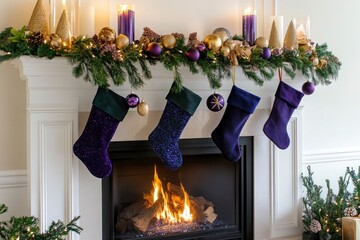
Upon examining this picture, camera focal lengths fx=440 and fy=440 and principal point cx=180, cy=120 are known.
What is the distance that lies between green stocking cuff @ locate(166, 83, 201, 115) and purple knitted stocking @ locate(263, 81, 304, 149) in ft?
1.61

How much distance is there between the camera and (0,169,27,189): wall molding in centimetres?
207

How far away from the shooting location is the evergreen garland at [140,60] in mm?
1898

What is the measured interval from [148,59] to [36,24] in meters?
0.52

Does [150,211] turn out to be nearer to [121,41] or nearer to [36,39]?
[121,41]

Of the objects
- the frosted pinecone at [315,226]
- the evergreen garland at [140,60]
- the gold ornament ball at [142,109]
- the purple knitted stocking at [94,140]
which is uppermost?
the evergreen garland at [140,60]

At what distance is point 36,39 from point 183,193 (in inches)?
47.4

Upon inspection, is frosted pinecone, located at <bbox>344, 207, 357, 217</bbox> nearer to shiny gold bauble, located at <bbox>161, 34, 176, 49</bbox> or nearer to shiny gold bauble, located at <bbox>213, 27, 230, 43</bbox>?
shiny gold bauble, located at <bbox>213, 27, 230, 43</bbox>

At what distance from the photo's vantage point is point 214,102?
2.23m

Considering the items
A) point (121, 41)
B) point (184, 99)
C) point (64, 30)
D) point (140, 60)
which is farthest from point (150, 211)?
point (64, 30)

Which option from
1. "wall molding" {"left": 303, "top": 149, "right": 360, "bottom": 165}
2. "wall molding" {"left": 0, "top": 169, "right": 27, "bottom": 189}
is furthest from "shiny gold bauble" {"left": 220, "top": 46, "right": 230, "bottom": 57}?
"wall molding" {"left": 0, "top": 169, "right": 27, "bottom": 189}

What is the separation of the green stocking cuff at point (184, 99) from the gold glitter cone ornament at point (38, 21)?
64 centimetres

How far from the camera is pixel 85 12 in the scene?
6.82 feet

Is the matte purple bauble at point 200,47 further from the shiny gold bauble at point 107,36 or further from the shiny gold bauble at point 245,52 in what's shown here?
the shiny gold bauble at point 107,36

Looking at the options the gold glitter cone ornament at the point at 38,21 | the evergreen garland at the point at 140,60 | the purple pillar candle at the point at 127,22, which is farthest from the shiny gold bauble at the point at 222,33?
the gold glitter cone ornament at the point at 38,21
